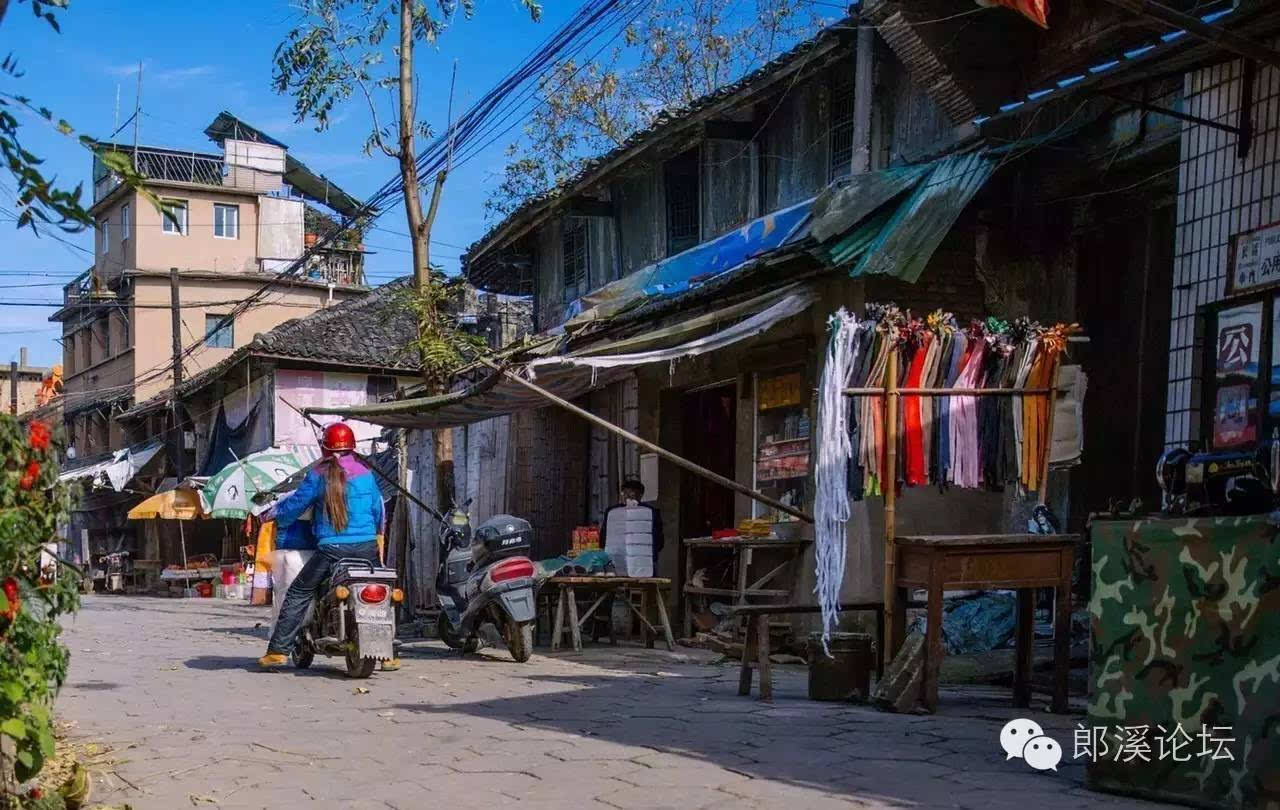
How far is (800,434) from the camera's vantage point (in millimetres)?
12227

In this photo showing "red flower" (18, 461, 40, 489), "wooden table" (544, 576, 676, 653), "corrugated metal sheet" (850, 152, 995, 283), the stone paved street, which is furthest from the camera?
"wooden table" (544, 576, 676, 653)

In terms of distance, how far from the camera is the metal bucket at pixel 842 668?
25.3 ft

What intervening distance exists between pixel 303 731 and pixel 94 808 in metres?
1.93

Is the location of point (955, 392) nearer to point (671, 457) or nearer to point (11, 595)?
point (671, 457)

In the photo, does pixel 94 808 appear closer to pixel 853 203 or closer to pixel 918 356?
pixel 918 356

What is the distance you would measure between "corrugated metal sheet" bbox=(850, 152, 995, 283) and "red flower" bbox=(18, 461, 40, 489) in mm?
6209

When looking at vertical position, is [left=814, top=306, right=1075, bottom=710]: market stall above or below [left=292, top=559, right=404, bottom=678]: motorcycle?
above

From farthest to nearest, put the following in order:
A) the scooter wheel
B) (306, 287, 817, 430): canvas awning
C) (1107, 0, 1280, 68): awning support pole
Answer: (306, 287, 817, 430): canvas awning, the scooter wheel, (1107, 0, 1280, 68): awning support pole

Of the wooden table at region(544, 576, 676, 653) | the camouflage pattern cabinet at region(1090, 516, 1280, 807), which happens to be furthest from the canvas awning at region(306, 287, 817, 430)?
the camouflage pattern cabinet at region(1090, 516, 1280, 807)

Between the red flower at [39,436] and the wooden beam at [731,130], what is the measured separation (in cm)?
1062

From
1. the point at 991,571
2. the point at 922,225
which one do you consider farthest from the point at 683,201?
the point at 991,571

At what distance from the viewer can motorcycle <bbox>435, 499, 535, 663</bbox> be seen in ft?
35.7

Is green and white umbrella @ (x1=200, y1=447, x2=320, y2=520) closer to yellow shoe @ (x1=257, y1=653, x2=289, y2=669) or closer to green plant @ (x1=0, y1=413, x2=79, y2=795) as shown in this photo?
yellow shoe @ (x1=257, y1=653, x2=289, y2=669)

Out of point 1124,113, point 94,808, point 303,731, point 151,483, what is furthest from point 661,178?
point 151,483
